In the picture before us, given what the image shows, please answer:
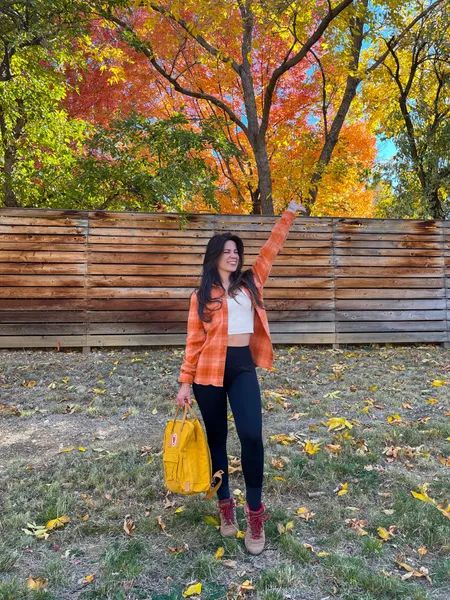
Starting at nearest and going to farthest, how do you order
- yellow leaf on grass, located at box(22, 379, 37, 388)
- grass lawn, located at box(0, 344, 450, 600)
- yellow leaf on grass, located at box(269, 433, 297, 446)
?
grass lawn, located at box(0, 344, 450, 600) → yellow leaf on grass, located at box(269, 433, 297, 446) → yellow leaf on grass, located at box(22, 379, 37, 388)

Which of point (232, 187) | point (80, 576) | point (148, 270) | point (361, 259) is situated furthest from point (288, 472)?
point (232, 187)

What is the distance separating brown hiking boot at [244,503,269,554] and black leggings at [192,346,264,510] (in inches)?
1.8

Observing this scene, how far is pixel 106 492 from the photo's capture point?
324 centimetres

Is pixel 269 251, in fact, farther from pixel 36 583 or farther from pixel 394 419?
pixel 394 419

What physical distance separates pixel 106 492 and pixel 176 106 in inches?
396

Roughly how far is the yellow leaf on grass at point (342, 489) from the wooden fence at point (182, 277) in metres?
4.52

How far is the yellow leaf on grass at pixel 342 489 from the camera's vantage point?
324 centimetres

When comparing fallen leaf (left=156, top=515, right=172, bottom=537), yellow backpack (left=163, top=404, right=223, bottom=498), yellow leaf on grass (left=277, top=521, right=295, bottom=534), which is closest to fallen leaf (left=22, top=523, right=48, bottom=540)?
fallen leaf (left=156, top=515, right=172, bottom=537)

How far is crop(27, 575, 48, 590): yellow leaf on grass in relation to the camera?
2277mm

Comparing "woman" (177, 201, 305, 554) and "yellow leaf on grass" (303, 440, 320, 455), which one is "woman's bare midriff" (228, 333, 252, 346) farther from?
"yellow leaf on grass" (303, 440, 320, 455)

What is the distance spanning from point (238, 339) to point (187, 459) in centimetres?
68

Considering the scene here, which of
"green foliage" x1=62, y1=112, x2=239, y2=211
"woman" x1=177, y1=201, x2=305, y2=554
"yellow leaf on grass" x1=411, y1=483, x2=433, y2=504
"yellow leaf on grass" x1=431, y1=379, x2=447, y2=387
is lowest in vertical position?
"yellow leaf on grass" x1=411, y1=483, x2=433, y2=504

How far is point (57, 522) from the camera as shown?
112 inches

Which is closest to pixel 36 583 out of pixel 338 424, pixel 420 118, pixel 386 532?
pixel 386 532
